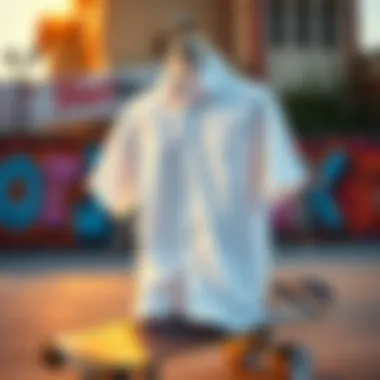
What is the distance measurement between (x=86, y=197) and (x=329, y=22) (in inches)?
200

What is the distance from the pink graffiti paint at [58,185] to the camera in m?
9.41

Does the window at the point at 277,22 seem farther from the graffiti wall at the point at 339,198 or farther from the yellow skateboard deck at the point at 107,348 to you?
the yellow skateboard deck at the point at 107,348

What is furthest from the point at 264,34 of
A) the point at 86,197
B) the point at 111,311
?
the point at 111,311

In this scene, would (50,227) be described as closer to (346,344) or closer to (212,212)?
(346,344)

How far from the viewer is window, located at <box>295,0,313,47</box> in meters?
13.6

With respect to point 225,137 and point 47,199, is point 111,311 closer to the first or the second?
point 225,137

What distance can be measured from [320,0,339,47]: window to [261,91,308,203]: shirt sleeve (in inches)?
378

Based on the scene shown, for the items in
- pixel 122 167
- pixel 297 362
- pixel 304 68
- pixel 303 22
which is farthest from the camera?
pixel 303 22

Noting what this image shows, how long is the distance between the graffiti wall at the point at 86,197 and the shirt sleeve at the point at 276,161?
17.6ft

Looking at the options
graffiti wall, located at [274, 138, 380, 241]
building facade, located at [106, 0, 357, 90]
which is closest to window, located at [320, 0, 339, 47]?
building facade, located at [106, 0, 357, 90]

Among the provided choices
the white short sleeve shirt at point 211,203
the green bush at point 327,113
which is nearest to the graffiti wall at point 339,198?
the green bush at point 327,113

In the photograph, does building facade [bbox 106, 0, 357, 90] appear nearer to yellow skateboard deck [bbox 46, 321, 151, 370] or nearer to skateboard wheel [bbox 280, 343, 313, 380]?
skateboard wheel [bbox 280, 343, 313, 380]

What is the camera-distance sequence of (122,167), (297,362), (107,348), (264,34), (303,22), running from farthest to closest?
(303,22) → (264,34) → (297,362) → (122,167) → (107,348)

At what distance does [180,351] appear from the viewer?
3.48 metres
